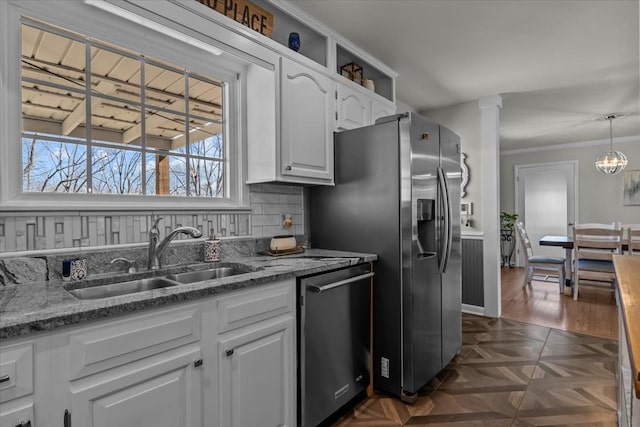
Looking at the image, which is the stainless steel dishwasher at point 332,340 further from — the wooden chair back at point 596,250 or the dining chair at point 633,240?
the dining chair at point 633,240

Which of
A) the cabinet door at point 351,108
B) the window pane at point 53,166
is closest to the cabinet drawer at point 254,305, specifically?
the window pane at point 53,166

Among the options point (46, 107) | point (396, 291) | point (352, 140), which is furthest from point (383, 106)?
point (46, 107)

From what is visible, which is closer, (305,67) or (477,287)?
(305,67)

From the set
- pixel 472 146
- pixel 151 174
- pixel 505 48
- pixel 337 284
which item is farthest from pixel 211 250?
pixel 472 146

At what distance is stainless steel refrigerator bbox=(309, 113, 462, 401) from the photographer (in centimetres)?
211

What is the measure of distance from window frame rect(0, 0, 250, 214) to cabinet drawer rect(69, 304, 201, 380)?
0.72 metres

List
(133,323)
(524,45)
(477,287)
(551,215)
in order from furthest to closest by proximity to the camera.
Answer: (551,215) < (477,287) < (524,45) < (133,323)

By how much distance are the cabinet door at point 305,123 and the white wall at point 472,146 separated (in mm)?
2308

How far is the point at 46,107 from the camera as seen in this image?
1565 mm

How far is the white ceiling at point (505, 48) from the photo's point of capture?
231cm

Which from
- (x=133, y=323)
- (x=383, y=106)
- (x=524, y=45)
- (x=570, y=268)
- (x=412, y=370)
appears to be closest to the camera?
(x=133, y=323)

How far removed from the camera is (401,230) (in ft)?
6.93

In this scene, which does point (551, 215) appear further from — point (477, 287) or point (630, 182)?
point (477, 287)

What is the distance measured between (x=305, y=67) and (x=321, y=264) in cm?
130
